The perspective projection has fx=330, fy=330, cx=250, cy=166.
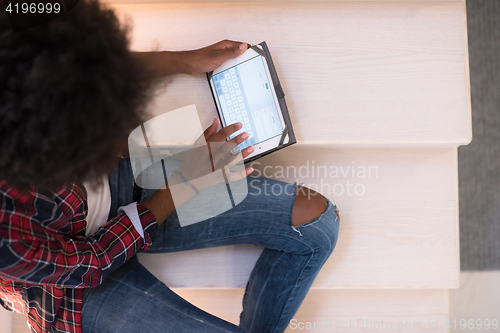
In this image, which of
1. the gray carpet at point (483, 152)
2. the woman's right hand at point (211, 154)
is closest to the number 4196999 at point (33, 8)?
the woman's right hand at point (211, 154)

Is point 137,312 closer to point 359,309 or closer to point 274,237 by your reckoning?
point 274,237

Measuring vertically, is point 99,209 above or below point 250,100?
below

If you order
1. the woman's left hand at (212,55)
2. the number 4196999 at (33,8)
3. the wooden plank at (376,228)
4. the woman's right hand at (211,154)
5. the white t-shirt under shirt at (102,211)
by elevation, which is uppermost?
the number 4196999 at (33,8)

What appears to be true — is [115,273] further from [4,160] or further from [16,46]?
[16,46]

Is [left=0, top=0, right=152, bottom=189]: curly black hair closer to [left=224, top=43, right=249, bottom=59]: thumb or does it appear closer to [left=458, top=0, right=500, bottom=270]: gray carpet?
[left=224, top=43, right=249, bottom=59]: thumb

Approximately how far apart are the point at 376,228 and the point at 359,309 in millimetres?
259

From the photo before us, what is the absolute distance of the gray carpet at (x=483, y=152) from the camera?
3.55ft

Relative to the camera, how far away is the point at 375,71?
69cm

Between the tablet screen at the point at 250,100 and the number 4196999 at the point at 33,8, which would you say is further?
the tablet screen at the point at 250,100

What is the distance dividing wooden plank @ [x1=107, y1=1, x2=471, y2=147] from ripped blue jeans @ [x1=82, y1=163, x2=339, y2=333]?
0.18 m

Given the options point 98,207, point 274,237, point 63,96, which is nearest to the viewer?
point 63,96

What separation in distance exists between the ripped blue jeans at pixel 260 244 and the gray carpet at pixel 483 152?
619 millimetres

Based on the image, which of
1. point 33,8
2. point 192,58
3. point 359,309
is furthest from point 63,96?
point 359,309

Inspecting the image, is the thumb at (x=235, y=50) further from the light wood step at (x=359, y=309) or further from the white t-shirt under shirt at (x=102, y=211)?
the light wood step at (x=359, y=309)
